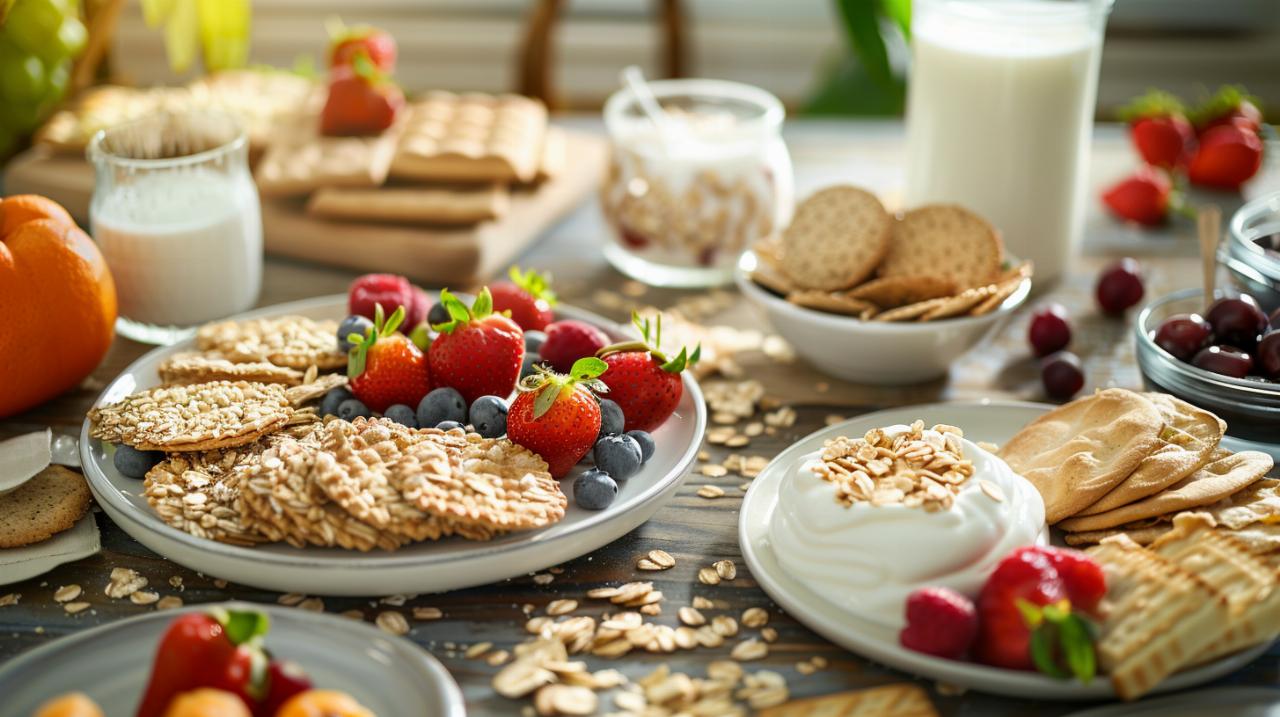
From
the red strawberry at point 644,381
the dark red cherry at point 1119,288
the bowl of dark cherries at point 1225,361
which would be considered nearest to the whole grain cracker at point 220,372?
the red strawberry at point 644,381

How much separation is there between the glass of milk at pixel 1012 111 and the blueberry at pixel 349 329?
83cm

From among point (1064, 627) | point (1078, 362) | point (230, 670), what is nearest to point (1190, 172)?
point (1078, 362)

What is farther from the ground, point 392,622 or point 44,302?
point 44,302

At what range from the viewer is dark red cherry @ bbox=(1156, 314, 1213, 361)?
1170mm

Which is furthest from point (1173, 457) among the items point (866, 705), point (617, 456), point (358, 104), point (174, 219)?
point (358, 104)

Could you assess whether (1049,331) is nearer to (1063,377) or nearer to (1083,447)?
(1063,377)

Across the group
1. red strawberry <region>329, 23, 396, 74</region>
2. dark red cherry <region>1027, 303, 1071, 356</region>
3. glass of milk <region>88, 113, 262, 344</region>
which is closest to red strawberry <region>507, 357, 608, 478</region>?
glass of milk <region>88, 113, 262, 344</region>

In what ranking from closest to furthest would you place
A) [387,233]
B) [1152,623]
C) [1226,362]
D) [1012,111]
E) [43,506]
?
1. [1152,623]
2. [43,506]
3. [1226,362]
4. [1012,111]
5. [387,233]

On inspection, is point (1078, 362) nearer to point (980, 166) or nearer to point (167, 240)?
point (980, 166)

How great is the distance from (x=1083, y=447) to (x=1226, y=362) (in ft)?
0.69

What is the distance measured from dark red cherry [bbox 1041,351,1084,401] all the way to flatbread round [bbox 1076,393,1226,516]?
0.23 m

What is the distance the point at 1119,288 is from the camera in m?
1.50

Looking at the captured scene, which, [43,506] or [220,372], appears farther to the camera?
[220,372]

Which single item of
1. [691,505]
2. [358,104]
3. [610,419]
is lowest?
[691,505]
